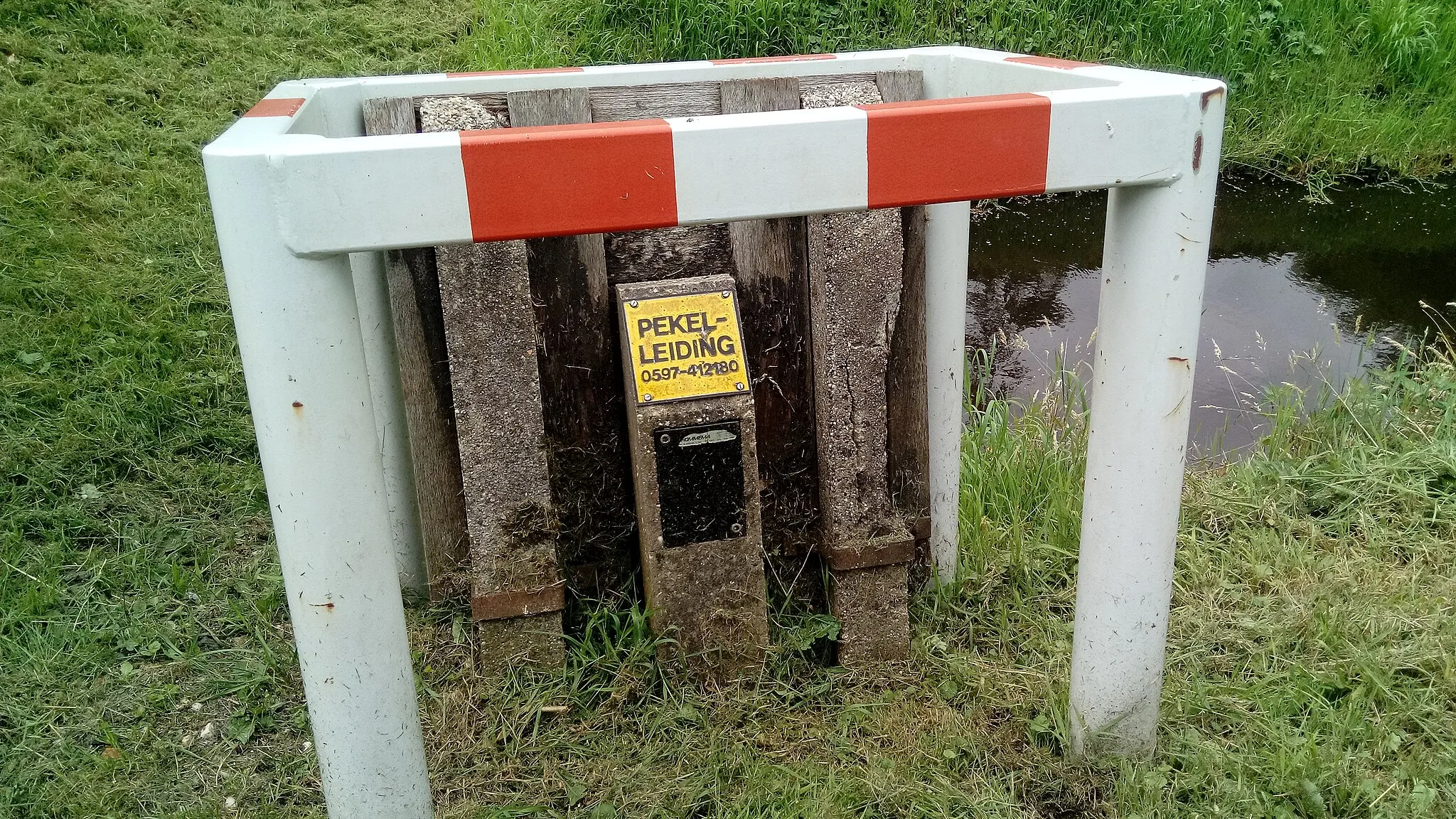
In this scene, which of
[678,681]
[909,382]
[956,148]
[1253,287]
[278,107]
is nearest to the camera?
[956,148]

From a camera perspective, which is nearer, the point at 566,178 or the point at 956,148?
the point at 566,178

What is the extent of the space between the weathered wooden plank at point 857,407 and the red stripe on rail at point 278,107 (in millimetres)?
944

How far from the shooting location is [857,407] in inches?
85.7

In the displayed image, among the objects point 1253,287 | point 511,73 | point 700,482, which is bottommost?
point 1253,287

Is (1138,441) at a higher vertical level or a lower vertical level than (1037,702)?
higher

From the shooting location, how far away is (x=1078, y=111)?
1.41 meters

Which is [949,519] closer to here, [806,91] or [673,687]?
[673,687]

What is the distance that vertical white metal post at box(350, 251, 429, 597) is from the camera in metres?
2.13

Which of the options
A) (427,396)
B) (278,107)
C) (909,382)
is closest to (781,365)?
(909,382)

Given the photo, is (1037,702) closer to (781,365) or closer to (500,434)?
(781,365)

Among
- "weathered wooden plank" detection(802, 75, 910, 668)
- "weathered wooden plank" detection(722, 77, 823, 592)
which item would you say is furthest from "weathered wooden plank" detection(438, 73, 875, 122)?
"weathered wooden plank" detection(802, 75, 910, 668)

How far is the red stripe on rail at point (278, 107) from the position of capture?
4.99ft

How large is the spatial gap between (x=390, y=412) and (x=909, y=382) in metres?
1.14

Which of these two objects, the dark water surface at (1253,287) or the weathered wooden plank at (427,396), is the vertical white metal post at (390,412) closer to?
→ the weathered wooden plank at (427,396)
